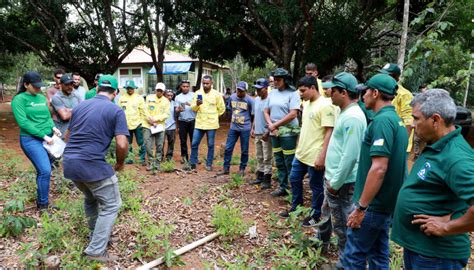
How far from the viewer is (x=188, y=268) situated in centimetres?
379

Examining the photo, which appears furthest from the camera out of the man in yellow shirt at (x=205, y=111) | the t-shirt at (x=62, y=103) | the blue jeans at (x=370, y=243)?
the man in yellow shirt at (x=205, y=111)

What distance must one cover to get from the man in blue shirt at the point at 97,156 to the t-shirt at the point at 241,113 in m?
3.35

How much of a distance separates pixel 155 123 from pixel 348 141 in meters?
5.15

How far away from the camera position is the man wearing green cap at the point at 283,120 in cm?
530

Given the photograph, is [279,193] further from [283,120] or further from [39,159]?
[39,159]

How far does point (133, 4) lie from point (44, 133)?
1217 centimetres

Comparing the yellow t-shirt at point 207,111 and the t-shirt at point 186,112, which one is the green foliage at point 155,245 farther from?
the t-shirt at point 186,112

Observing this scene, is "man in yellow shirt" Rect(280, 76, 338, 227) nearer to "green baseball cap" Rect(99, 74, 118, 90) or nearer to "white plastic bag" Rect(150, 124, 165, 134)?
"green baseball cap" Rect(99, 74, 118, 90)

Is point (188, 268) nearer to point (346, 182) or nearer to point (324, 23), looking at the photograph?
point (346, 182)

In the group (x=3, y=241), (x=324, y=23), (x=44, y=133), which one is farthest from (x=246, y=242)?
(x=324, y=23)

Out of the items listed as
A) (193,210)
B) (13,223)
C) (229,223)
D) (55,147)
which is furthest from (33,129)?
(229,223)

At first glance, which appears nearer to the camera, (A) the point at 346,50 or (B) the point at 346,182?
(B) the point at 346,182

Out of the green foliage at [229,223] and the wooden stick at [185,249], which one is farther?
the green foliage at [229,223]

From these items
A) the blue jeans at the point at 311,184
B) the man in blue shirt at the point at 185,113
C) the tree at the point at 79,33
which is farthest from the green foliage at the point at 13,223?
the tree at the point at 79,33
